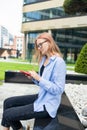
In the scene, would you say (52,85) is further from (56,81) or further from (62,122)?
(62,122)

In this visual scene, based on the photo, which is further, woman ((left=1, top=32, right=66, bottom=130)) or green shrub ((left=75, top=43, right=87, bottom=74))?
green shrub ((left=75, top=43, right=87, bottom=74))

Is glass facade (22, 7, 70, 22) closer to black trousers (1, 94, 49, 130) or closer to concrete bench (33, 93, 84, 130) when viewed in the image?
concrete bench (33, 93, 84, 130)

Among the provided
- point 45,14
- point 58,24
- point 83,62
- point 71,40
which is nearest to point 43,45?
point 83,62

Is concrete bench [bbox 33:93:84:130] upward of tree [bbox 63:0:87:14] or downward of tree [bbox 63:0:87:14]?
downward

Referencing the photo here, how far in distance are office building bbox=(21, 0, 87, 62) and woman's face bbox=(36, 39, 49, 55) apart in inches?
1863

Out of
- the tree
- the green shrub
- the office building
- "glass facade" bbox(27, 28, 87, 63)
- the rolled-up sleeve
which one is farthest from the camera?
"glass facade" bbox(27, 28, 87, 63)

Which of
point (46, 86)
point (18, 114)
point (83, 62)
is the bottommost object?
point (83, 62)

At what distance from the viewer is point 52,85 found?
4.07m

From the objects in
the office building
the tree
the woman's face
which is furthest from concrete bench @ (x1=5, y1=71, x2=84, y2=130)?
the office building

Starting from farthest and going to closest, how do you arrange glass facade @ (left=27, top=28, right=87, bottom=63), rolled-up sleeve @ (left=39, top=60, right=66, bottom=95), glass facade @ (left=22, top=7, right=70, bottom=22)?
glass facade @ (left=22, top=7, right=70, bottom=22)
glass facade @ (left=27, top=28, right=87, bottom=63)
rolled-up sleeve @ (left=39, top=60, right=66, bottom=95)

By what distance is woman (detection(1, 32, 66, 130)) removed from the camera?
4.11m

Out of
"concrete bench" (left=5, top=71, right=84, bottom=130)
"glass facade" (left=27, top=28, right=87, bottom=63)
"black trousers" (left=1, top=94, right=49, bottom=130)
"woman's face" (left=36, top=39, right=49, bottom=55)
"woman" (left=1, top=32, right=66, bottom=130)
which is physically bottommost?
"glass facade" (left=27, top=28, right=87, bottom=63)

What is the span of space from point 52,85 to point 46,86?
0.21ft

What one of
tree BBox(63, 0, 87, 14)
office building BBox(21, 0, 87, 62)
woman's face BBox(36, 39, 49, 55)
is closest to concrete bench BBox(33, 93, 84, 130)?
woman's face BBox(36, 39, 49, 55)
